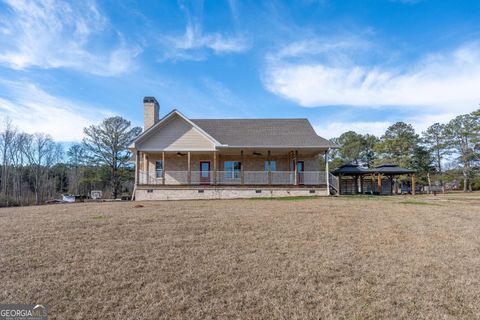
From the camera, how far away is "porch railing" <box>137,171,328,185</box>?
17.7 meters

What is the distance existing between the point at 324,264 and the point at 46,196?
41971 millimetres

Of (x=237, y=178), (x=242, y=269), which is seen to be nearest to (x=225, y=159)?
(x=237, y=178)

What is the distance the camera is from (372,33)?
549 inches

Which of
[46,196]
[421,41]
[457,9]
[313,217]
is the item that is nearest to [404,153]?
[421,41]

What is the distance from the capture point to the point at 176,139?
18.0m

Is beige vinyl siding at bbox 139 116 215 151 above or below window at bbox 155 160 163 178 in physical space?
above

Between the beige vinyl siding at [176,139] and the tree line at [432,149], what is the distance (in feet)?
70.8

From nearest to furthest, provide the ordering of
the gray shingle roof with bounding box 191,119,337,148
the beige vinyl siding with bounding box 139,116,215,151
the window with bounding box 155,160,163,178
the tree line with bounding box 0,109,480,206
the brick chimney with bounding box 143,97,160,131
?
the gray shingle roof with bounding box 191,119,337,148
the beige vinyl siding with bounding box 139,116,215,151
the window with bounding box 155,160,163,178
the brick chimney with bounding box 143,97,160,131
the tree line with bounding box 0,109,480,206

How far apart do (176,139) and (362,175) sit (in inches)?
630

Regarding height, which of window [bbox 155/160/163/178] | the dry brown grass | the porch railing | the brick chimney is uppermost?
the brick chimney

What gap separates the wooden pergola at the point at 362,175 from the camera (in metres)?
22.8

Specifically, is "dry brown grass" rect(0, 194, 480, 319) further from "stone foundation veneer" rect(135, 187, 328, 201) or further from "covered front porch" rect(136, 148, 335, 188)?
"covered front porch" rect(136, 148, 335, 188)

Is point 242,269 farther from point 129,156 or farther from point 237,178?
point 129,156

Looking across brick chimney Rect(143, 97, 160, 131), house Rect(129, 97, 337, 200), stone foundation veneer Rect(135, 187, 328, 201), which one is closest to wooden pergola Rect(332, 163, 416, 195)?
house Rect(129, 97, 337, 200)
